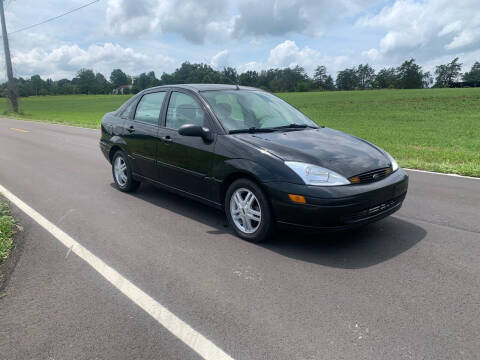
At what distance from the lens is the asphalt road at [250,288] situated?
2518 mm

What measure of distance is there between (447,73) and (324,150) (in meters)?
129

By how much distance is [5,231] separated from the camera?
4418 mm

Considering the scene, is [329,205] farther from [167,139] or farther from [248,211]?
[167,139]

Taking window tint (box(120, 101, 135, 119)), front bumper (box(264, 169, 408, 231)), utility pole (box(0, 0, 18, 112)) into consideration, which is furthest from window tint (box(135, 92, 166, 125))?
utility pole (box(0, 0, 18, 112))

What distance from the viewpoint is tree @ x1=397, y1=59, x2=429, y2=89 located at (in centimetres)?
10825

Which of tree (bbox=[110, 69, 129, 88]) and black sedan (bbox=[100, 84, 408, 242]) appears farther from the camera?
tree (bbox=[110, 69, 129, 88])

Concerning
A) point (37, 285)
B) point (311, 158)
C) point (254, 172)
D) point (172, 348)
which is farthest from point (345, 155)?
point (37, 285)

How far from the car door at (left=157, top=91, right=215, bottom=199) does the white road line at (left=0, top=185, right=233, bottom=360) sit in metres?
1.39

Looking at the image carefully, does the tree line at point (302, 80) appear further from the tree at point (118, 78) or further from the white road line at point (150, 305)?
the white road line at point (150, 305)

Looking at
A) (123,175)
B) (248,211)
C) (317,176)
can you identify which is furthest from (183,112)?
(317,176)

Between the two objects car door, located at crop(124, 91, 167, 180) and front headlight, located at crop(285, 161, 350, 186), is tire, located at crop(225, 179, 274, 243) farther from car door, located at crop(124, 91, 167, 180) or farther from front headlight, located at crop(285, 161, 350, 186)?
car door, located at crop(124, 91, 167, 180)

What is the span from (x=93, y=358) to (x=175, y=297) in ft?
2.64

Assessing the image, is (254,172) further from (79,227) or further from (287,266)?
(79,227)

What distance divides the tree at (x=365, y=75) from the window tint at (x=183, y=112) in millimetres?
124822
